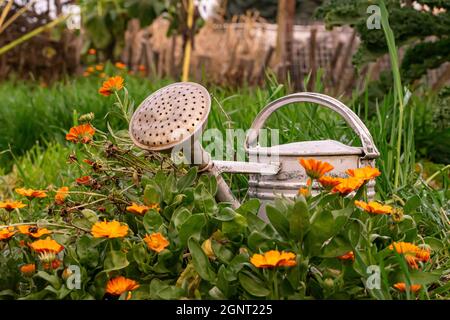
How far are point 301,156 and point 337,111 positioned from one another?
0.18 meters

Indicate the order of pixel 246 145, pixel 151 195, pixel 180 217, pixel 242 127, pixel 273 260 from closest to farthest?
1. pixel 273 260
2. pixel 180 217
3. pixel 151 195
4. pixel 246 145
5. pixel 242 127

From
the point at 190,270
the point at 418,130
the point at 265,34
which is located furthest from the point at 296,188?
the point at 265,34

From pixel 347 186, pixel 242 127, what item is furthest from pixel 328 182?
pixel 242 127

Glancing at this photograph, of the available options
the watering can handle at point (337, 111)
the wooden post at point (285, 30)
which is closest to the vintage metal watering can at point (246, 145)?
the watering can handle at point (337, 111)

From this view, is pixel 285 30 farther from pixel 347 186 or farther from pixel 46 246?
pixel 46 246

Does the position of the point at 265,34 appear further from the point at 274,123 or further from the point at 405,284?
the point at 405,284

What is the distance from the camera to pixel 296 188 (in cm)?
179

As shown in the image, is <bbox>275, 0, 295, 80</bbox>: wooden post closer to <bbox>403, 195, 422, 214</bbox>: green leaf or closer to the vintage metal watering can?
the vintage metal watering can

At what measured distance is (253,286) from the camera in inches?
53.3

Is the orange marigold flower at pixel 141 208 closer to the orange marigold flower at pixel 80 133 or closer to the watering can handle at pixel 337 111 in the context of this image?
the orange marigold flower at pixel 80 133

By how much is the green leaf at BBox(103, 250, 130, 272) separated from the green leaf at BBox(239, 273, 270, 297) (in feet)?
0.84

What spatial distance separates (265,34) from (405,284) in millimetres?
8175

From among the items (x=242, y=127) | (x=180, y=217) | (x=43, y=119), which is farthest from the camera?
(x=43, y=119)
